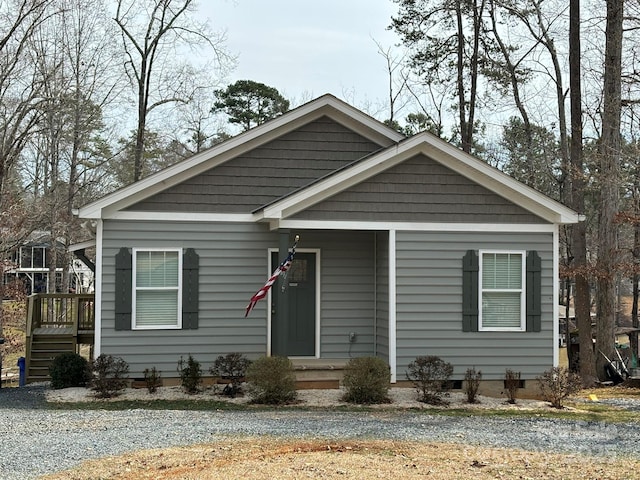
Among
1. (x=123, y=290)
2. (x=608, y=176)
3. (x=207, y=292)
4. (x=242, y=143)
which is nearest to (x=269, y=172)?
(x=242, y=143)

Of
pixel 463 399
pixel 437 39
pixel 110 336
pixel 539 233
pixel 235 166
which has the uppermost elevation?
pixel 437 39

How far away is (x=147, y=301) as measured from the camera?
1389 cm

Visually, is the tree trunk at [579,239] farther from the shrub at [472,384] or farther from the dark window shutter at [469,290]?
the shrub at [472,384]

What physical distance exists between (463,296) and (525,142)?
16.7 m

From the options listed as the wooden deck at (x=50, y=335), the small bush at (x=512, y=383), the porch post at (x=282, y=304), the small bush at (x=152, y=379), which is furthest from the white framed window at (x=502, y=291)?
the wooden deck at (x=50, y=335)

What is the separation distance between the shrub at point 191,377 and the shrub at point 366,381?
2478 millimetres

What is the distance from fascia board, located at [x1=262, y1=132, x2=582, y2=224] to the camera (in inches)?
527

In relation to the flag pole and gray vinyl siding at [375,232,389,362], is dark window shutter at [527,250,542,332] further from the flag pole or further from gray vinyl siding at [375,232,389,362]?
the flag pole

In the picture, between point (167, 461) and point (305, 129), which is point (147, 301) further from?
point (167, 461)

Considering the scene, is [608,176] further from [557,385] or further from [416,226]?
[557,385]

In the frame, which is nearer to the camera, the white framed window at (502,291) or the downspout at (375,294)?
the white framed window at (502,291)

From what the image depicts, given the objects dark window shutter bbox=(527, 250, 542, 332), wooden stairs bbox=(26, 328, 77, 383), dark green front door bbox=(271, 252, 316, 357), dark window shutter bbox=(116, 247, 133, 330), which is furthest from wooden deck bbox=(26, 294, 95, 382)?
dark window shutter bbox=(527, 250, 542, 332)

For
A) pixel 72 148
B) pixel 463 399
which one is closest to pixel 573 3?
pixel 463 399

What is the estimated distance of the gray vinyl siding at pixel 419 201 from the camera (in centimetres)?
1370
